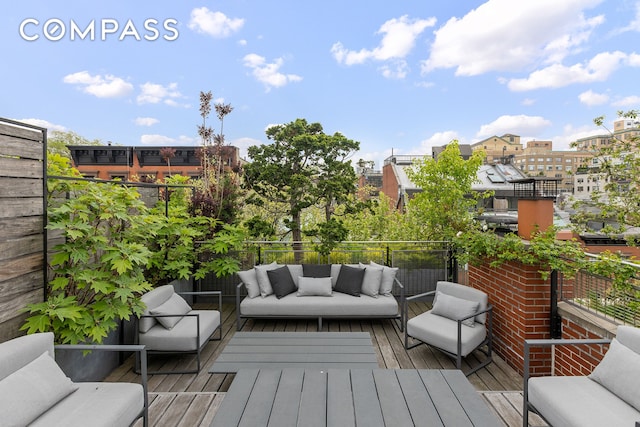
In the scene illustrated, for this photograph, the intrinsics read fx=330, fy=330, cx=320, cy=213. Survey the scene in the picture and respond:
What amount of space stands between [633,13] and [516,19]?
18.8 feet

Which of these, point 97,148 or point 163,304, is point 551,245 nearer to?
point 163,304

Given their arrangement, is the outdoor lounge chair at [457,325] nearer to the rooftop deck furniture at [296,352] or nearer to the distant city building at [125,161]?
the rooftop deck furniture at [296,352]

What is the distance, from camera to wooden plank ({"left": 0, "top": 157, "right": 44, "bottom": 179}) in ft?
8.91

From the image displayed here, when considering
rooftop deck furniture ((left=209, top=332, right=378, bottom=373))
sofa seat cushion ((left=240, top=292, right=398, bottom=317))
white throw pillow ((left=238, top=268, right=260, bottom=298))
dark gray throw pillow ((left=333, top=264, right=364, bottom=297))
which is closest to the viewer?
rooftop deck furniture ((left=209, top=332, right=378, bottom=373))

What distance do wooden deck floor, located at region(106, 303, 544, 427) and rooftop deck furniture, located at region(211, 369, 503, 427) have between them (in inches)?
25.6

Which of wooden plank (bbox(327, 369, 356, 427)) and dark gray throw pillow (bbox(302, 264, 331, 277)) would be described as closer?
wooden plank (bbox(327, 369, 356, 427))

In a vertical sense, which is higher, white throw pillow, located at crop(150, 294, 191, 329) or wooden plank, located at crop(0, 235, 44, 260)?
wooden plank, located at crop(0, 235, 44, 260)

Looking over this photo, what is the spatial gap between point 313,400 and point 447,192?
18.4ft

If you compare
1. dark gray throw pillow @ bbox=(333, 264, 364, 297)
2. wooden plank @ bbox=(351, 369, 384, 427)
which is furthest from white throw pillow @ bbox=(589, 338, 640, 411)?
dark gray throw pillow @ bbox=(333, 264, 364, 297)

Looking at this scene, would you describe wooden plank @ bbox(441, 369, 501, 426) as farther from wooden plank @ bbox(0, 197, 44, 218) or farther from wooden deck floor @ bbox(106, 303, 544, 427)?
wooden plank @ bbox(0, 197, 44, 218)

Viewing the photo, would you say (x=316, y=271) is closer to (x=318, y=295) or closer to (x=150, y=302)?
(x=318, y=295)

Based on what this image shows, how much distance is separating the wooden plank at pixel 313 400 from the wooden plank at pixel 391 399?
41 centimetres

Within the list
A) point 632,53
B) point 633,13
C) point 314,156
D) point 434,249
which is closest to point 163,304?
point 314,156

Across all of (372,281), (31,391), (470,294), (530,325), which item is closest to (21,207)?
(31,391)
